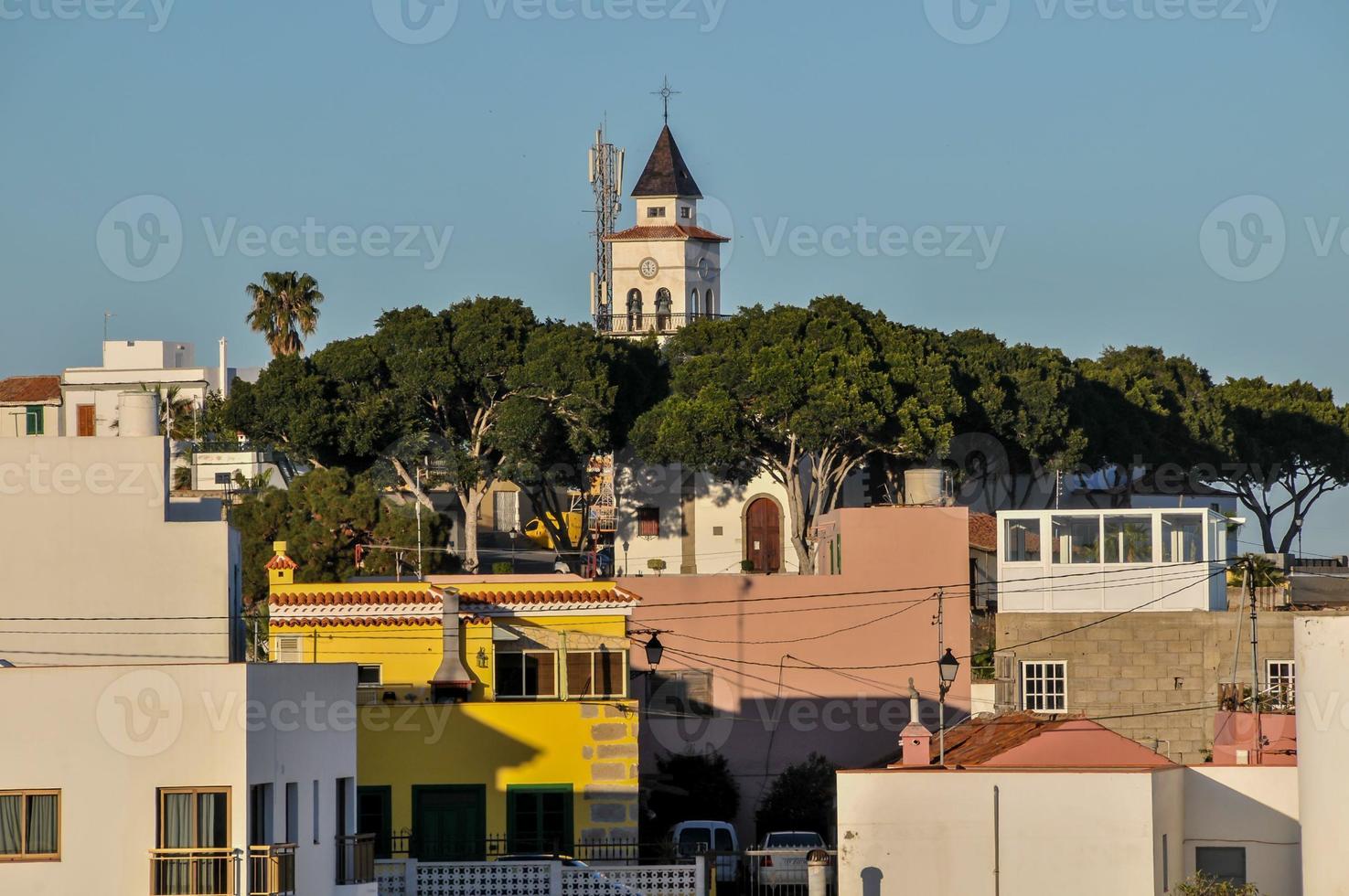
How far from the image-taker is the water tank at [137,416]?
1363 inches

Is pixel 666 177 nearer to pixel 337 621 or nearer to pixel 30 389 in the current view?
pixel 30 389

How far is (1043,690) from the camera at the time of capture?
4903 cm

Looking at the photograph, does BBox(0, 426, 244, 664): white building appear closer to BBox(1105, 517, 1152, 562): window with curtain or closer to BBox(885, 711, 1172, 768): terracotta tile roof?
BBox(885, 711, 1172, 768): terracotta tile roof

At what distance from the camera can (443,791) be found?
37438mm

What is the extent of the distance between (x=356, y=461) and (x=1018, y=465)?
2196 centimetres

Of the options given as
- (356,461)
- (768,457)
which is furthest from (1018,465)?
(356,461)

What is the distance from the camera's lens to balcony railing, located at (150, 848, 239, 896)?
87.5ft

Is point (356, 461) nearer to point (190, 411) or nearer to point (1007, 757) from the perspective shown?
point (190, 411)

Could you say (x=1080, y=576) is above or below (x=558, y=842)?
above

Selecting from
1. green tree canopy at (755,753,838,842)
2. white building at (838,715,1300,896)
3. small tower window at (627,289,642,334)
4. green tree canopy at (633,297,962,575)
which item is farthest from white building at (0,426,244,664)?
small tower window at (627,289,642,334)

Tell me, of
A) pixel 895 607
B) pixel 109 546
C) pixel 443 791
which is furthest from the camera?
pixel 895 607

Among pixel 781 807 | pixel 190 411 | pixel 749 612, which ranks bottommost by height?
pixel 781 807

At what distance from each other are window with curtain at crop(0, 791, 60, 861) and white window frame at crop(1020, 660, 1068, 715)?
2518 centimetres

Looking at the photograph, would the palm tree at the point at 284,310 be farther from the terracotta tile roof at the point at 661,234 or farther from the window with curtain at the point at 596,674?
Answer: the window with curtain at the point at 596,674
